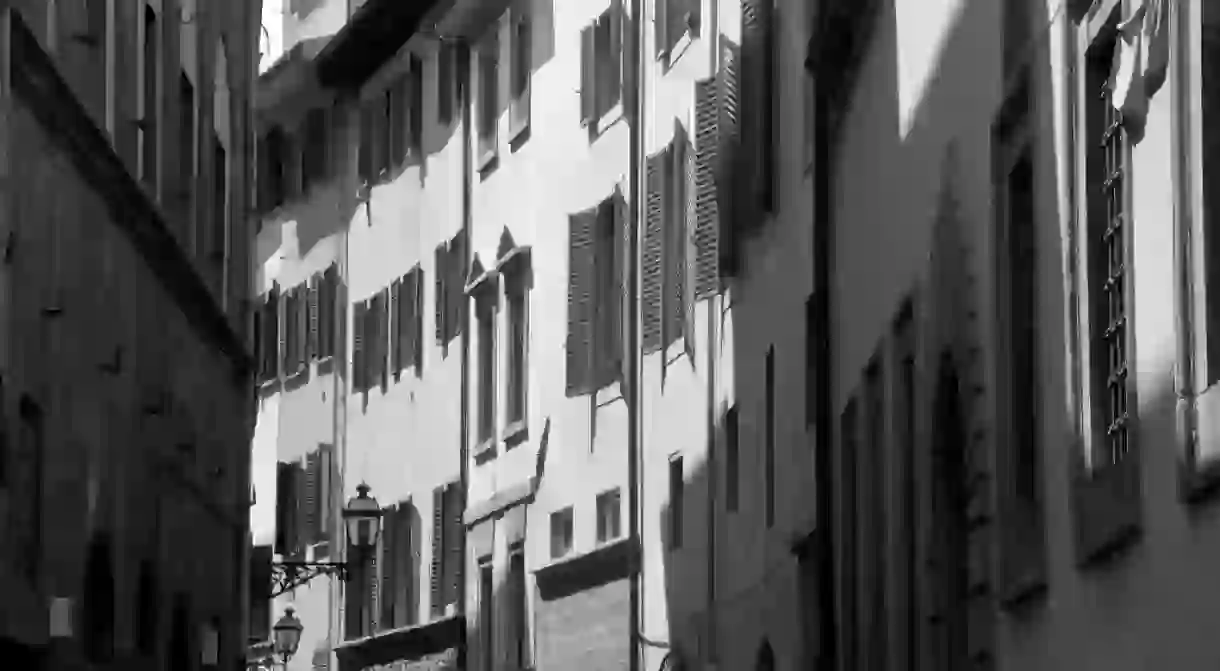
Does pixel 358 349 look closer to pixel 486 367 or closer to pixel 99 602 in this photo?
pixel 486 367

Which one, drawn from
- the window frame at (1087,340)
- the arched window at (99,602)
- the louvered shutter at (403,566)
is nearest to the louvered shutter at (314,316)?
the louvered shutter at (403,566)

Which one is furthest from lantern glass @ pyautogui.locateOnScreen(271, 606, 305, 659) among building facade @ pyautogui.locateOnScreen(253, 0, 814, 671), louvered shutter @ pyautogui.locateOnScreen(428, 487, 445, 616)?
louvered shutter @ pyautogui.locateOnScreen(428, 487, 445, 616)

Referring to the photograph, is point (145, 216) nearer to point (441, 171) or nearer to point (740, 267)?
point (740, 267)

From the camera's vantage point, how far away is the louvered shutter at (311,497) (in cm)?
4366

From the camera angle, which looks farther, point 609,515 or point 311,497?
point 311,497

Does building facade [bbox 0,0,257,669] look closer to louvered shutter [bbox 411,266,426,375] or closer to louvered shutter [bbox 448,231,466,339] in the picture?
louvered shutter [bbox 448,231,466,339]

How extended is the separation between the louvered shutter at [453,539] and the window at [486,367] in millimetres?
1557

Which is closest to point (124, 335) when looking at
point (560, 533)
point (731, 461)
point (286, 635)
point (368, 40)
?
point (731, 461)

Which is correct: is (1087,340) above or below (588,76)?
below

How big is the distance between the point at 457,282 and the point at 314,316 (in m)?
7.09

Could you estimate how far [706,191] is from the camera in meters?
25.8

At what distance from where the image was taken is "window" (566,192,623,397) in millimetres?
30656

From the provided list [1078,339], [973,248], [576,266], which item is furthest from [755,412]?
[1078,339]

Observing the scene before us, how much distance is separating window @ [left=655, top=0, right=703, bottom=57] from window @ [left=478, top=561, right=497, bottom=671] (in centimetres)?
933
